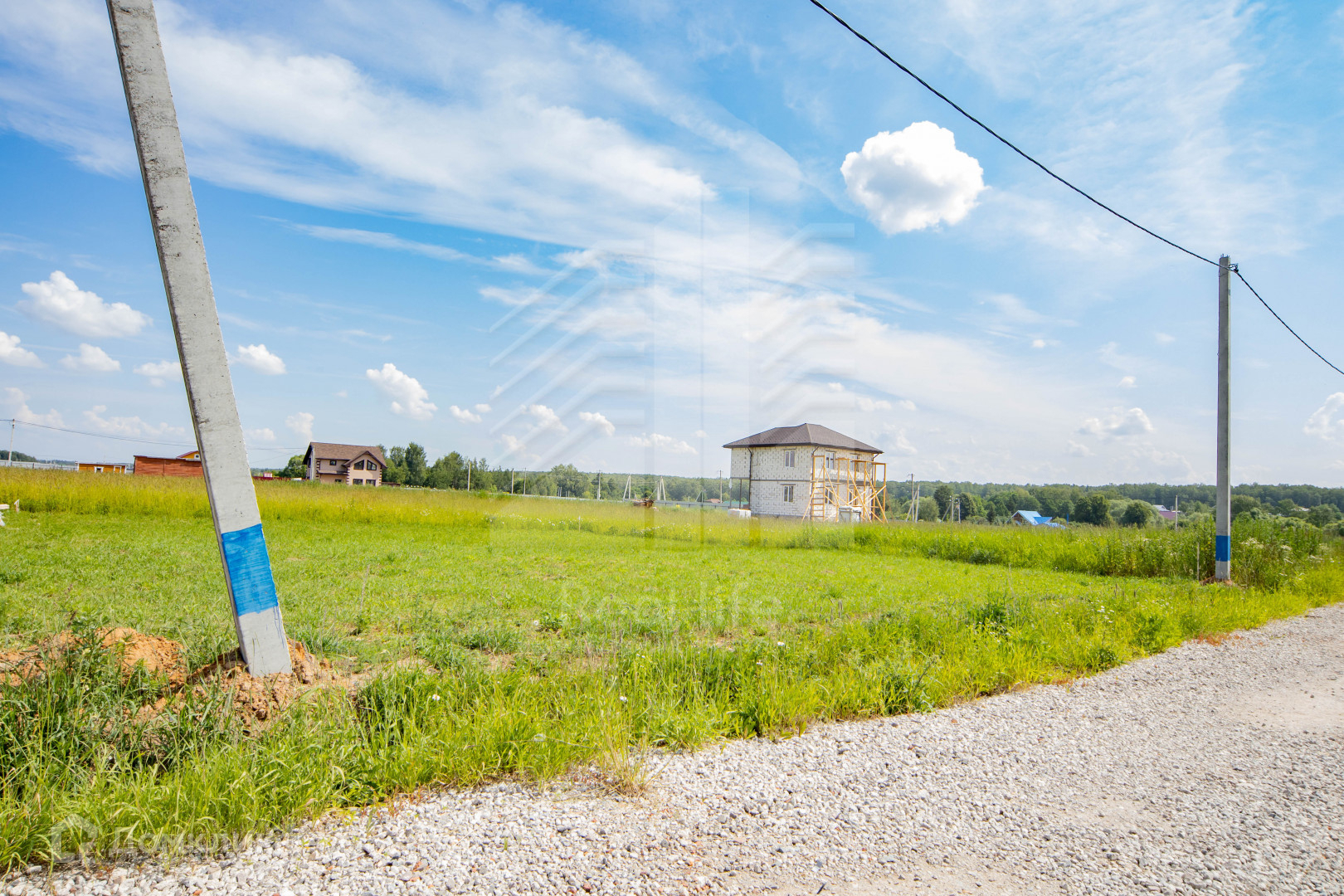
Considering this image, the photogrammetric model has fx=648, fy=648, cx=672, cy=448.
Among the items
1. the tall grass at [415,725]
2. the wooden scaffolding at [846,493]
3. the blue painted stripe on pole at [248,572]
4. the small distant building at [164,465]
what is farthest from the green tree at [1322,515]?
the small distant building at [164,465]

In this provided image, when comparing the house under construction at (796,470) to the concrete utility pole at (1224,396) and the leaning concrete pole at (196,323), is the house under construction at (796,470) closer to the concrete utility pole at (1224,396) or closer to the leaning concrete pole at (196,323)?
the concrete utility pole at (1224,396)

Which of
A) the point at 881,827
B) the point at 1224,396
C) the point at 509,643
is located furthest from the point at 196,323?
the point at 1224,396

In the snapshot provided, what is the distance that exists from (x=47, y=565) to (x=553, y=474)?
8450 millimetres

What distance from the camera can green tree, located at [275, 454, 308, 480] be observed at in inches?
2301

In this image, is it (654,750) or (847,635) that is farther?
(847,635)

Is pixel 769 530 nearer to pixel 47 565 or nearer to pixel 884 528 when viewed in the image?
pixel 884 528

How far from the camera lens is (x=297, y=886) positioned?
2227 millimetres

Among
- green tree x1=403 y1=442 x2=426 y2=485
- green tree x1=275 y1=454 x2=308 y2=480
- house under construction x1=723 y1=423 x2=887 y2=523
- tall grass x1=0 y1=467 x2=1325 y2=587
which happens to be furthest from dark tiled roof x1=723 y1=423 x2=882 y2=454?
green tree x1=275 y1=454 x2=308 y2=480

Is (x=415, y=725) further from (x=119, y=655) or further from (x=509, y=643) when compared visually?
(x=509, y=643)

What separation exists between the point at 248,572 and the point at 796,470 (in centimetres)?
3360

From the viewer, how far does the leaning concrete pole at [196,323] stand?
3438 millimetres

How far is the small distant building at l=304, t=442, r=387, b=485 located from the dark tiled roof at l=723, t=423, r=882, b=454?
106ft

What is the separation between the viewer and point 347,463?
176 ft

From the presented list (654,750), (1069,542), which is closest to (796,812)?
(654,750)
